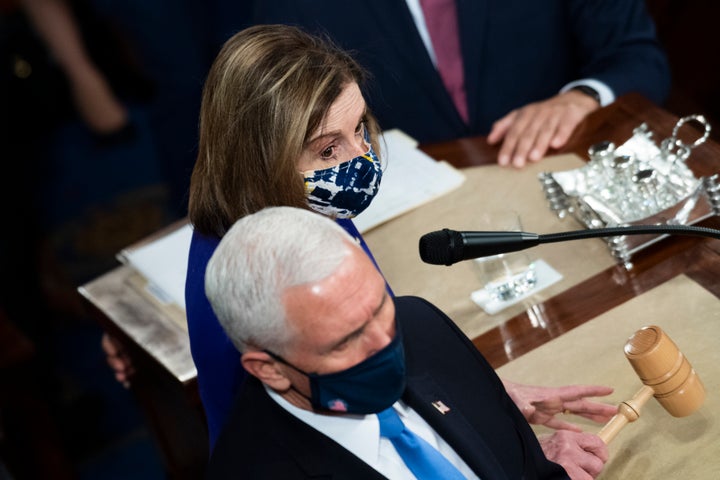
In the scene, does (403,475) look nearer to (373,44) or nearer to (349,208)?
(349,208)

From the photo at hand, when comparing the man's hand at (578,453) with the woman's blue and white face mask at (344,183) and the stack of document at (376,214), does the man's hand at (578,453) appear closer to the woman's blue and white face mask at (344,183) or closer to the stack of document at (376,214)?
the woman's blue and white face mask at (344,183)

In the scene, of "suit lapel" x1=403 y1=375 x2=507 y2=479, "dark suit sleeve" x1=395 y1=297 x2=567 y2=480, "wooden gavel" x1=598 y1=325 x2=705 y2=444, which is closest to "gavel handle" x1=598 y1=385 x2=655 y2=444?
"wooden gavel" x1=598 y1=325 x2=705 y2=444

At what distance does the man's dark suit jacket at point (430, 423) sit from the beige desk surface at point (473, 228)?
314mm

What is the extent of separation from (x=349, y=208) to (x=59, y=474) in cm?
182

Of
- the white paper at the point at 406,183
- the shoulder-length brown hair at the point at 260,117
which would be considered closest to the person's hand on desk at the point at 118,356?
the white paper at the point at 406,183

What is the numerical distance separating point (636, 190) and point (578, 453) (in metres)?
0.62

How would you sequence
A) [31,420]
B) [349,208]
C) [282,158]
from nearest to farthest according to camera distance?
[282,158] → [349,208] → [31,420]

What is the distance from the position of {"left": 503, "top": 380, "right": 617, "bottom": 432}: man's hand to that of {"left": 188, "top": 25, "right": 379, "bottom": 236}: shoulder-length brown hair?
0.49 m

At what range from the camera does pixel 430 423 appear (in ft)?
4.87

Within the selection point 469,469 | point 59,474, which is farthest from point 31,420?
point 469,469

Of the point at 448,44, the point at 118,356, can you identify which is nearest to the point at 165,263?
the point at 118,356

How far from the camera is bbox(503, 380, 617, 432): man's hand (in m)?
1.69

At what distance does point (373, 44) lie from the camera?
2.79 m

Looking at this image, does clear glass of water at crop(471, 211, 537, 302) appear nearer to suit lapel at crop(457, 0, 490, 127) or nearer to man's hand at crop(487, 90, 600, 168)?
man's hand at crop(487, 90, 600, 168)
